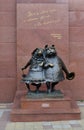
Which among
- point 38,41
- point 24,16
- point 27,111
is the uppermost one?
point 24,16

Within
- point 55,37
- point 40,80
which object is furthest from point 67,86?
point 40,80

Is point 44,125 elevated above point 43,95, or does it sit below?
below

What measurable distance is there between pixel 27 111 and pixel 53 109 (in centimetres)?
58

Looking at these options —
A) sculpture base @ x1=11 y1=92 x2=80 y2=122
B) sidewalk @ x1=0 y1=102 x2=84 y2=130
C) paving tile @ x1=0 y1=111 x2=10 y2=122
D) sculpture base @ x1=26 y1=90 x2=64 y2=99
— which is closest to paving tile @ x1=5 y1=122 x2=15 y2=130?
sidewalk @ x1=0 y1=102 x2=84 y2=130

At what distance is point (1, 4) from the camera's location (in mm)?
9469

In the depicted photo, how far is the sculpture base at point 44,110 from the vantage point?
7.12 metres

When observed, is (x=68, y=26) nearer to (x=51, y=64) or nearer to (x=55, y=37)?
(x=55, y=37)

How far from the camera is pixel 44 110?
23.8 feet

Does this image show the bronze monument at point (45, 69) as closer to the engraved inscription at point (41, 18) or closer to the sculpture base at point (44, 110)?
the sculpture base at point (44, 110)

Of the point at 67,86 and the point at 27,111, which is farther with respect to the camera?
the point at 67,86

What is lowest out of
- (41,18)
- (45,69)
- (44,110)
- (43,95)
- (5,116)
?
(5,116)

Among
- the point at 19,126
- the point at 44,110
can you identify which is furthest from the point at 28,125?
the point at 44,110

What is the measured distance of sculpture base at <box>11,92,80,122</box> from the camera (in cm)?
712

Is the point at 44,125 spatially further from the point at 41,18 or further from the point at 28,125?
the point at 41,18
